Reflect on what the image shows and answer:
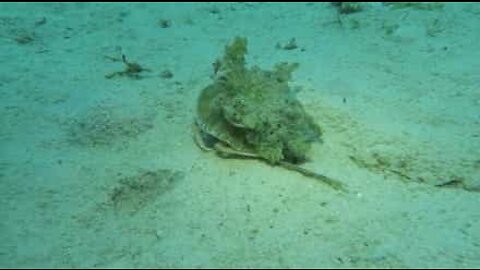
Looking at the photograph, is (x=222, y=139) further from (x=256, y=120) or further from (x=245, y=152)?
(x=256, y=120)

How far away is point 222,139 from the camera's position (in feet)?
12.8

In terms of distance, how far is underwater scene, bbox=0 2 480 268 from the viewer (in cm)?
320

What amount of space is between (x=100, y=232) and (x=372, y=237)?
156 cm

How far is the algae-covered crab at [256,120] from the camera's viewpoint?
12.4 ft

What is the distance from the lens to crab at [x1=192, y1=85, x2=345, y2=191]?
3.79m

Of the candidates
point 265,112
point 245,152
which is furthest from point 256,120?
point 245,152

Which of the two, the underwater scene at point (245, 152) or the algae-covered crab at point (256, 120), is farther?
the algae-covered crab at point (256, 120)

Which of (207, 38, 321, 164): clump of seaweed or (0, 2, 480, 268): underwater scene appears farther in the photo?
(207, 38, 321, 164): clump of seaweed

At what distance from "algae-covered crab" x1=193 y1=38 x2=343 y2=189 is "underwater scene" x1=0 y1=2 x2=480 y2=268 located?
0.04ft

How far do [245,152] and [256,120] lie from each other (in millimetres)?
276

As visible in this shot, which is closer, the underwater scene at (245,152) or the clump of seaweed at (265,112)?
the underwater scene at (245,152)

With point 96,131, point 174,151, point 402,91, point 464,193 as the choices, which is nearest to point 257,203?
point 174,151

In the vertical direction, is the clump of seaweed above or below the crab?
above

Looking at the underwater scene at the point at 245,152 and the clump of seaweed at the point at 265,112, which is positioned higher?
the clump of seaweed at the point at 265,112
